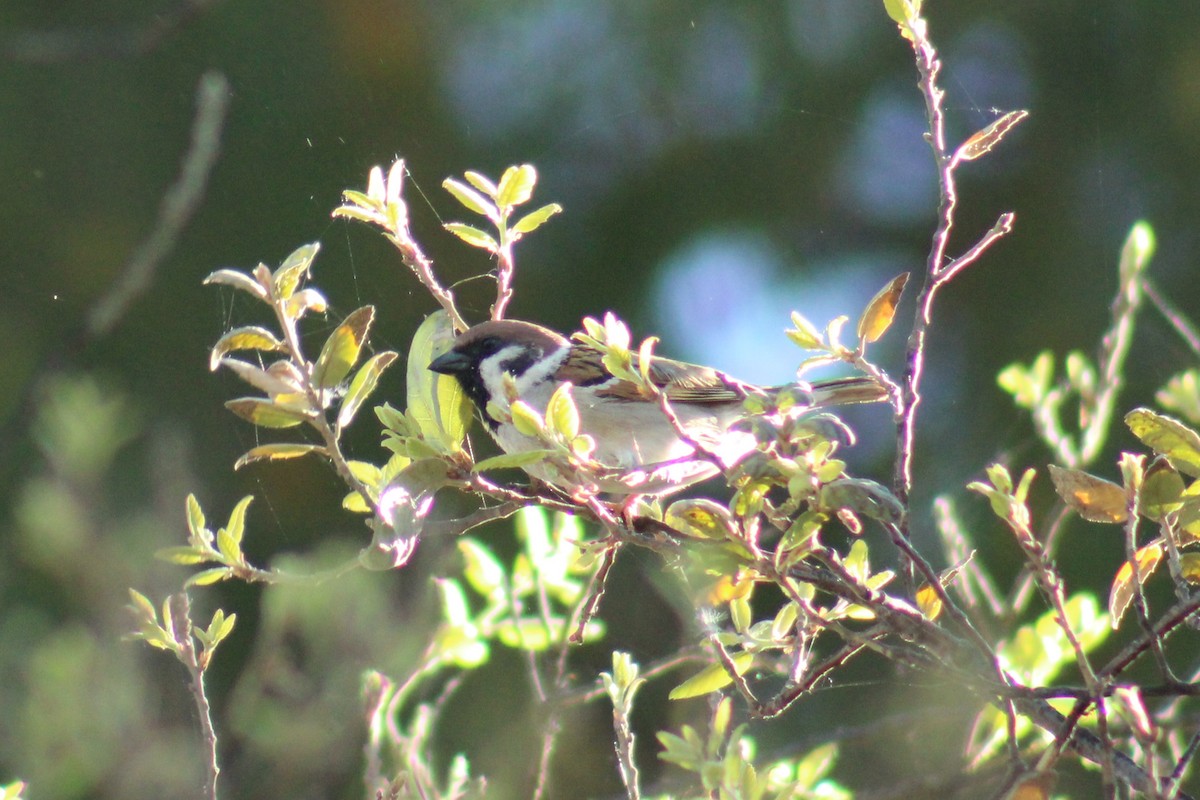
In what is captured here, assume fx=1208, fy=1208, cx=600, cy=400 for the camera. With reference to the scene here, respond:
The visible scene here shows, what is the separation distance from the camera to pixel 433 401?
132 centimetres

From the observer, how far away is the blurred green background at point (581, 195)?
13.1 ft

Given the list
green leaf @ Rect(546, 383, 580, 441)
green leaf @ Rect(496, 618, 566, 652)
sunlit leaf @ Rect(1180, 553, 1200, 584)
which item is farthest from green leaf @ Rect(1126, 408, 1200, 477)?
green leaf @ Rect(496, 618, 566, 652)

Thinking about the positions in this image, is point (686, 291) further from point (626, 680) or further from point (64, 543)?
point (626, 680)

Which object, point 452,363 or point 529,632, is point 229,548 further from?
point 452,363

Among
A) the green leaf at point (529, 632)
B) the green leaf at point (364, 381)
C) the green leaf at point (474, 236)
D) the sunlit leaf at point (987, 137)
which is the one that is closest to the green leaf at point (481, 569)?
the green leaf at point (529, 632)

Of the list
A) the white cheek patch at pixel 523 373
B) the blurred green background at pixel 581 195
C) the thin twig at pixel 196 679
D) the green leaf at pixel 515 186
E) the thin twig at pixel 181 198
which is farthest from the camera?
the blurred green background at pixel 581 195

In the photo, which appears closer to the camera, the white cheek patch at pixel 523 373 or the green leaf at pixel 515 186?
the green leaf at pixel 515 186

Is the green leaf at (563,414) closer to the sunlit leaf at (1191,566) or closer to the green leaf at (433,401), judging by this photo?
the green leaf at (433,401)

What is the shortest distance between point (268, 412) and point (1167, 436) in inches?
31.6

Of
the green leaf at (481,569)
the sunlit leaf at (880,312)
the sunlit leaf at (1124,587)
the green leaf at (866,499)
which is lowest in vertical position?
the green leaf at (481,569)

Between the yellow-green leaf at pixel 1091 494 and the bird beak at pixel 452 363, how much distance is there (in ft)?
4.22

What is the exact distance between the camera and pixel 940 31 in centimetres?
494

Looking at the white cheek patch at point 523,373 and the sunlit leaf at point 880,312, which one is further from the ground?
the sunlit leaf at point 880,312

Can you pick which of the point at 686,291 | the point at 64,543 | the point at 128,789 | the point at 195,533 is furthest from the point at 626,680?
the point at 686,291
